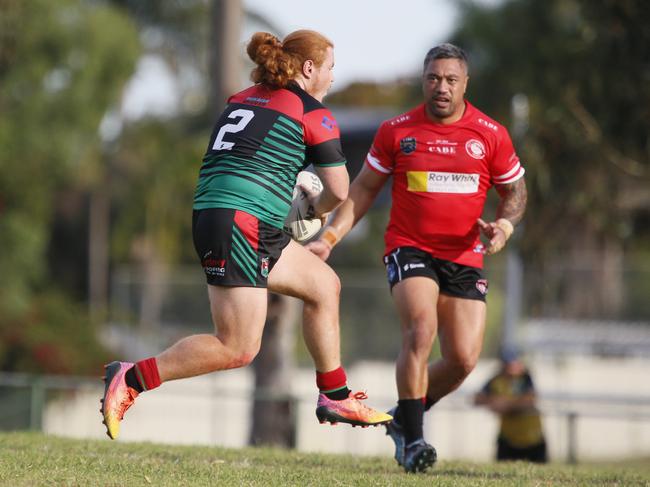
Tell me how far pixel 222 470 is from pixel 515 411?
8.48m

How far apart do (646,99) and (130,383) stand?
1143 centimetres

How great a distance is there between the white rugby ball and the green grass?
137 centimetres

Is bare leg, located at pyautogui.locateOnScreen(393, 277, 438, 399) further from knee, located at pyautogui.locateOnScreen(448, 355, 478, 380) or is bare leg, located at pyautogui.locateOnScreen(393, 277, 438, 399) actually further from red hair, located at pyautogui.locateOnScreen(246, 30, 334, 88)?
red hair, located at pyautogui.locateOnScreen(246, 30, 334, 88)

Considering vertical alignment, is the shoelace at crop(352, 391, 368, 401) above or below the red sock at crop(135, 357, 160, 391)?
below

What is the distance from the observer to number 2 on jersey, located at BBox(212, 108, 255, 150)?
6.50 m

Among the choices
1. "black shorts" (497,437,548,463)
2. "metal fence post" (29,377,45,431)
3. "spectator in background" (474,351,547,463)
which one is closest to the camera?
→ "black shorts" (497,437,548,463)

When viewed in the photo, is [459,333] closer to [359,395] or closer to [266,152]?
[359,395]

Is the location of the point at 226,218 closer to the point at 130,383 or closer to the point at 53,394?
the point at 130,383

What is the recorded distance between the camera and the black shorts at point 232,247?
20.9 ft

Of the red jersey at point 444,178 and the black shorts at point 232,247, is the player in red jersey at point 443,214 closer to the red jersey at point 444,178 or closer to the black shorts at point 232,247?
the red jersey at point 444,178

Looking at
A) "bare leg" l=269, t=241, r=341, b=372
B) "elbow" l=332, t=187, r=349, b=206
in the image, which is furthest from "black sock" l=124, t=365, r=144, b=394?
"elbow" l=332, t=187, r=349, b=206

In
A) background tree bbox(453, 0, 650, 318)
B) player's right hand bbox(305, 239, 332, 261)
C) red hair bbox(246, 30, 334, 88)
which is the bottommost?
player's right hand bbox(305, 239, 332, 261)

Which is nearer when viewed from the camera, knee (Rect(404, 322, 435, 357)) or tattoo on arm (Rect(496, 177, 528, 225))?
knee (Rect(404, 322, 435, 357))

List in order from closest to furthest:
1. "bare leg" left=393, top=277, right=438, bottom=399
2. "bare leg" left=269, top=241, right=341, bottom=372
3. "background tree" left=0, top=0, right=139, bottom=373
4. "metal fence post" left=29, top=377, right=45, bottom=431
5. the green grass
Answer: the green grass, "bare leg" left=269, top=241, right=341, bottom=372, "bare leg" left=393, top=277, right=438, bottom=399, "metal fence post" left=29, top=377, right=45, bottom=431, "background tree" left=0, top=0, right=139, bottom=373
